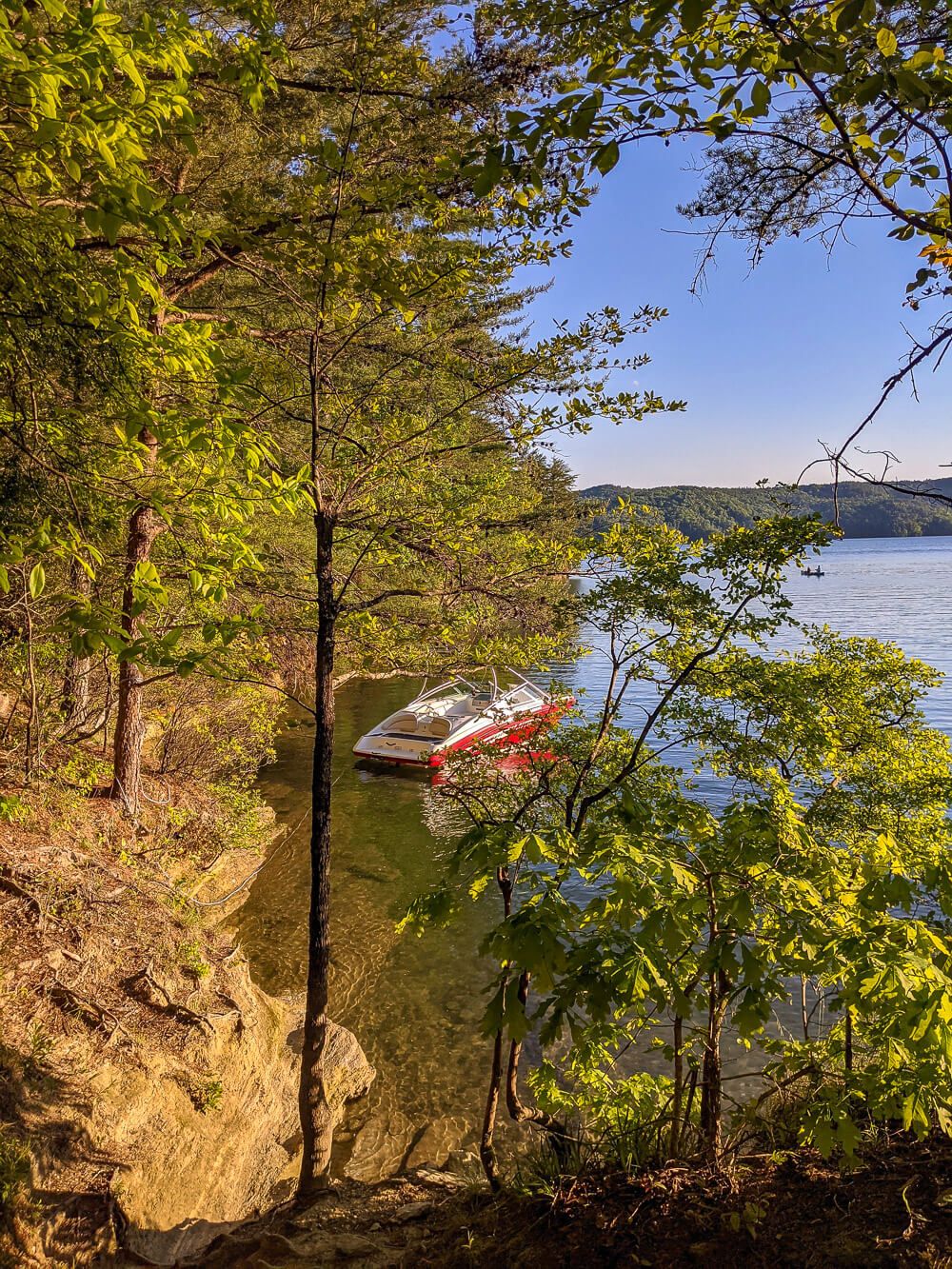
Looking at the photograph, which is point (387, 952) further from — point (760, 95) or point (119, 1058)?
point (760, 95)

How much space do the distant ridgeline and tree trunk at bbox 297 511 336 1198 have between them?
2.06 m

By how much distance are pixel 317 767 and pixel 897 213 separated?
4.45 meters

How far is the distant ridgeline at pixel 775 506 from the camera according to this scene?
254 centimetres

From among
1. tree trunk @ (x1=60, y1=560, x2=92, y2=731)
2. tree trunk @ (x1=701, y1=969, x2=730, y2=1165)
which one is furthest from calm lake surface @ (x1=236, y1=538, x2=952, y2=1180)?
tree trunk @ (x1=60, y1=560, x2=92, y2=731)

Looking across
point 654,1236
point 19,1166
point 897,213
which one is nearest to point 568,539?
point 897,213

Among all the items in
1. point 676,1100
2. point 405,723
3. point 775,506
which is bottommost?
point 405,723

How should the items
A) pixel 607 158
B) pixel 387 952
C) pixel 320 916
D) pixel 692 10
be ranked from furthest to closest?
1. pixel 387 952
2. pixel 320 916
3. pixel 607 158
4. pixel 692 10

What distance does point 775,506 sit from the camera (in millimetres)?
4273

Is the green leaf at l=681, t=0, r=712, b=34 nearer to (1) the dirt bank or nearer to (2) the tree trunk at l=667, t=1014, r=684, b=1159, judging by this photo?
(2) the tree trunk at l=667, t=1014, r=684, b=1159

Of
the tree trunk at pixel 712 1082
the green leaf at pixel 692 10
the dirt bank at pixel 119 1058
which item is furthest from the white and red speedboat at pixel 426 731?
the green leaf at pixel 692 10

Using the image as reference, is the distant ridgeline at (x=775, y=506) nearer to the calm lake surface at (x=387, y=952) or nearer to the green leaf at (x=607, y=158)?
the green leaf at (x=607, y=158)

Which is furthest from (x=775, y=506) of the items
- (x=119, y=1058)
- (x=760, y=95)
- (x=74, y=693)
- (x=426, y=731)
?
(x=426, y=731)

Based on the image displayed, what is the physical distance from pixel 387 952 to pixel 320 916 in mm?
4466

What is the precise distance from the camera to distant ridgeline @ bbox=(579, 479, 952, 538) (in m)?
2.54
